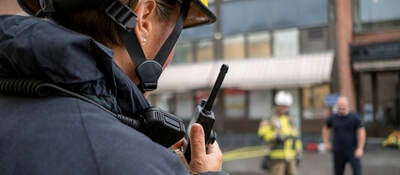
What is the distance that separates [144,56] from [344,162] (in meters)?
7.06

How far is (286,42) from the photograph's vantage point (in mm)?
20016

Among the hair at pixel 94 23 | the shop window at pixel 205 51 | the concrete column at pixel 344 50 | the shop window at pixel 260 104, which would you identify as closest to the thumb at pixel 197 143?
the hair at pixel 94 23

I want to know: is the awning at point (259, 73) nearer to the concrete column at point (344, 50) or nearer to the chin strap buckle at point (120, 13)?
the concrete column at point (344, 50)

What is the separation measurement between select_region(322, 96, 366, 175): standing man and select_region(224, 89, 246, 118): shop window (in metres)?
13.5

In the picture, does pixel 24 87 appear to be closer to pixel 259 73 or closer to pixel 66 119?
pixel 66 119

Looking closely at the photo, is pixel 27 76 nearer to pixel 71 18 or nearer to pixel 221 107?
pixel 71 18

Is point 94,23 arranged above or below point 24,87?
above

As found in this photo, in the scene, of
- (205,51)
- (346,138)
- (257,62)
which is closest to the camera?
(346,138)

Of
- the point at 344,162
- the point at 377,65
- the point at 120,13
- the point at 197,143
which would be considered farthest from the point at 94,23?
the point at 377,65

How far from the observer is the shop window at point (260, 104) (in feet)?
67.5

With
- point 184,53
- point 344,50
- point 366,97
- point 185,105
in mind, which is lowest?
point 185,105

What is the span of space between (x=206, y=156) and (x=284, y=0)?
1964 cm

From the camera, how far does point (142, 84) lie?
54.6 inches

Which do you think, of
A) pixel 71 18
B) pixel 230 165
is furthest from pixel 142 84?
pixel 230 165
